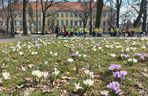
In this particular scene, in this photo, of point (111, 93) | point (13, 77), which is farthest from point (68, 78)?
point (111, 93)

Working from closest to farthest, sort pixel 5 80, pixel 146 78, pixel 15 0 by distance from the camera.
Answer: pixel 5 80 → pixel 146 78 → pixel 15 0

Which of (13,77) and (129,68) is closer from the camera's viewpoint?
(13,77)

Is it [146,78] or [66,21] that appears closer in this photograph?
[146,78]

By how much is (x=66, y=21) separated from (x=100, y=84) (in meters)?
163

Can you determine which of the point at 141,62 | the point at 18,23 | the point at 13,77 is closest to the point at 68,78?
the point at 13,77

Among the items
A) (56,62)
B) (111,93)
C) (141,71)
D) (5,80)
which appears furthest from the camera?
(56,62)

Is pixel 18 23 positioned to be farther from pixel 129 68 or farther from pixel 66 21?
pixel 129 68

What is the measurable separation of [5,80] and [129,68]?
254cm

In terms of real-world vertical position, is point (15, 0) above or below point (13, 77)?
above

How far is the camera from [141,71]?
5918 millimetres

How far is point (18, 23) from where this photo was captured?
16112 cm

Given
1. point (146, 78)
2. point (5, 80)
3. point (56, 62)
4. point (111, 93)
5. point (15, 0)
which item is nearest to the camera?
point (111, 93)

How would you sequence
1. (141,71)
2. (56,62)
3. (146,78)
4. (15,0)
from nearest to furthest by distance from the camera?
(146,78)
(141,71)
(56,62)
(15,0)

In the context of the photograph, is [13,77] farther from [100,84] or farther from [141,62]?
[141,62]
